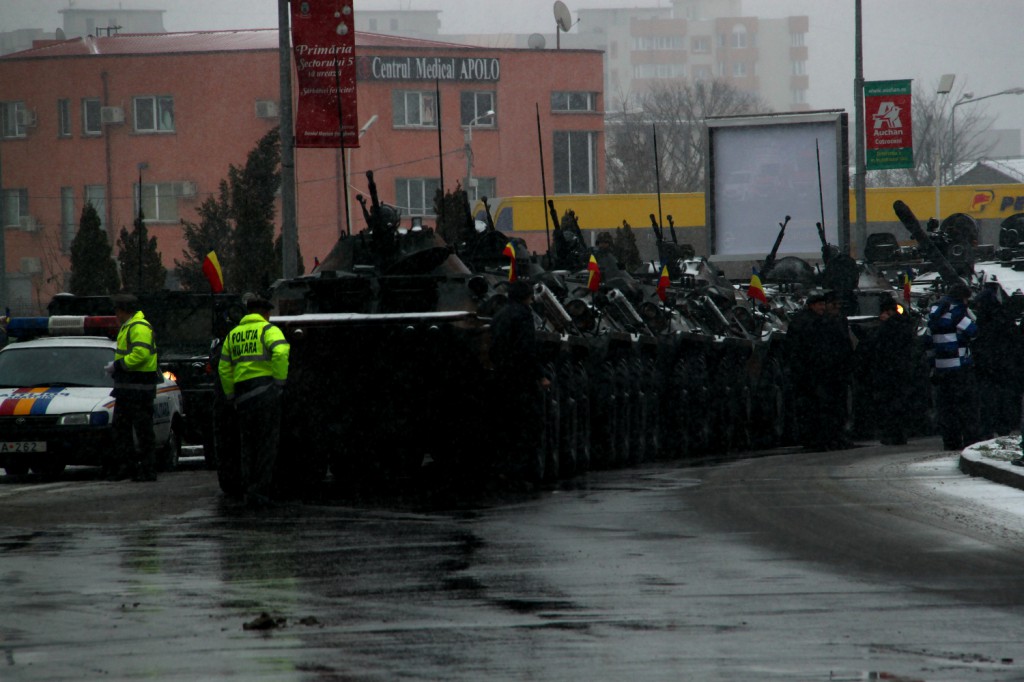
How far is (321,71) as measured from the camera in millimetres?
20297

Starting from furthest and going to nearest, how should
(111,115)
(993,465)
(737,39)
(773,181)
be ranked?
(737,39)
(111,115)
(773,181)
(993,465)

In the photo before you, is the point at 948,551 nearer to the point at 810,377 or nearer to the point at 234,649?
the point at 234,649

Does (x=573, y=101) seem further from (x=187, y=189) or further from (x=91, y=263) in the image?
(x=91, y=263)

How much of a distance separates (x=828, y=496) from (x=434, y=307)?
3.58 m

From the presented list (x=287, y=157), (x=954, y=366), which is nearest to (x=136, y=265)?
(x=287, y=157)

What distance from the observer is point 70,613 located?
7871 millimetres

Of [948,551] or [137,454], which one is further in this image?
[137,454]

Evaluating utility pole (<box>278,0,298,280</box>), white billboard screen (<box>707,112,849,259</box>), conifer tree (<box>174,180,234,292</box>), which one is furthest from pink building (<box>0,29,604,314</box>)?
utility pole (<box>278,0,298,280</box>)

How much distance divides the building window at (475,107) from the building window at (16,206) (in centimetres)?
1382

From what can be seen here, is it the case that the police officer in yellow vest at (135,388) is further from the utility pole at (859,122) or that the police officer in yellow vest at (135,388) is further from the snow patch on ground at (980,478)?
the utility pole at (859,122)

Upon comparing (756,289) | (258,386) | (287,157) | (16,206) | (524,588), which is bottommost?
(524,588)

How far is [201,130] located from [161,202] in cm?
270

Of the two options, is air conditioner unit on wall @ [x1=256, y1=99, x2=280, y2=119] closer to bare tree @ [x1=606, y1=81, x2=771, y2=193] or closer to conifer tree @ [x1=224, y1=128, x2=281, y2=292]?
conifer tree @ [x1=224, y1=128, x2=281, y2=292]

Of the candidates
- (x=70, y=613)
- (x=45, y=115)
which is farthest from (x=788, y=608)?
(x=45, y=115)
